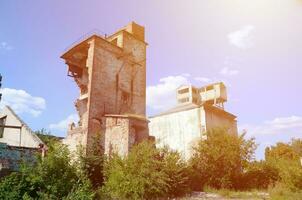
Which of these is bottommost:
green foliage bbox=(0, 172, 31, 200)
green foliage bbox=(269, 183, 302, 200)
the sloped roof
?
green foliage bbox=(269, 183, 302, 200)

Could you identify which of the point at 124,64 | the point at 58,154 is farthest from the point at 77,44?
the point at 58,154

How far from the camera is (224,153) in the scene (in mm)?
20125

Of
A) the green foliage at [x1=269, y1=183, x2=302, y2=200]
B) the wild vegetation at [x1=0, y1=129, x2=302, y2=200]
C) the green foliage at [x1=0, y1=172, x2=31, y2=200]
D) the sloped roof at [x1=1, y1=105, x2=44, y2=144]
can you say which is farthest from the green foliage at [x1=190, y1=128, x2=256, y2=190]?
the sloped roof at [x1=1, y1=105, x2=44, y2=144]

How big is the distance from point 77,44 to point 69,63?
1.92m

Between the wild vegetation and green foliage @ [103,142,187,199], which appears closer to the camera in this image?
the wild vegetation

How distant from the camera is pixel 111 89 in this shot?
26094 millimetres

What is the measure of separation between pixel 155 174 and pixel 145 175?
599 millimetres

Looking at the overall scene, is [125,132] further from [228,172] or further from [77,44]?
[77,44]

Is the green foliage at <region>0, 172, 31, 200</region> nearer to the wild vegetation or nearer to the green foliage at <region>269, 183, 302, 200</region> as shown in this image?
the wild vegetation

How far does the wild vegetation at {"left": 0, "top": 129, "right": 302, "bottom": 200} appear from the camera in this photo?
14695 millimetres

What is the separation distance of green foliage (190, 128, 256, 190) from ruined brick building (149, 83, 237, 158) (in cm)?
616

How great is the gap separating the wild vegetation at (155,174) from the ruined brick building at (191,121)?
6.61 metres

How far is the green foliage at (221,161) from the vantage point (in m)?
20.0

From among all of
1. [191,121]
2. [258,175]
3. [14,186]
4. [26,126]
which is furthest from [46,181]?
[191,121]
